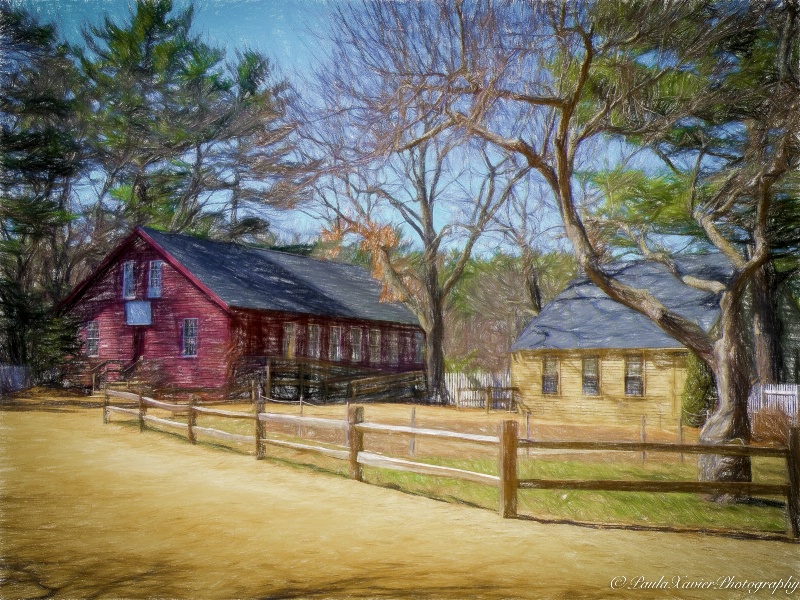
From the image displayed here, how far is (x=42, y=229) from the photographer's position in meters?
18.8

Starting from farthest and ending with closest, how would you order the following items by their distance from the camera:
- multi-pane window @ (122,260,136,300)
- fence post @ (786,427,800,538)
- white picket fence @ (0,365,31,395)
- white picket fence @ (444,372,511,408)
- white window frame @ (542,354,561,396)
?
white picket fence @ (444,372,511,408) → multi-pane window @ (122,260,136,300) → white window frame @ (542,354,561,396) → white picket fence @ (0,365,31,395) → fence post @ (786,427,800,538)

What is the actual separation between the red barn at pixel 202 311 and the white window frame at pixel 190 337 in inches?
1.4

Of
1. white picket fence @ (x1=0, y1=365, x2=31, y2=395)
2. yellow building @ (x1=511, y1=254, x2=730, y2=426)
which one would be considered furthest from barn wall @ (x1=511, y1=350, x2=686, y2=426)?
white picket fence @ (x1=0, y1=365, x2=31, y2=395)

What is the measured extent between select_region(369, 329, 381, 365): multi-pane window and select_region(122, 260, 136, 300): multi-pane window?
10310 mm

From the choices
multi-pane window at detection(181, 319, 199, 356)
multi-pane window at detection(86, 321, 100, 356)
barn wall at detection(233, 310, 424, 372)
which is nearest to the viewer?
barn wall at detection(233, 310, 424, 372)

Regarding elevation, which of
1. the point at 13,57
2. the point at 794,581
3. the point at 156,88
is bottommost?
the point at 794,581

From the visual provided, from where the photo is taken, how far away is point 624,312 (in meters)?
23.1

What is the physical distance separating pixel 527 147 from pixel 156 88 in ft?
52.8

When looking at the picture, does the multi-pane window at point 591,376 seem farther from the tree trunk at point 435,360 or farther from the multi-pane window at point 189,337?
the multi-pane window at point 189,337

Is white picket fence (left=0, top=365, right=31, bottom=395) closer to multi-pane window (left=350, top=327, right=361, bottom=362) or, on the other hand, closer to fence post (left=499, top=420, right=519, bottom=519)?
multi-pane window (left=350, top=327, right=361, bottom=362)

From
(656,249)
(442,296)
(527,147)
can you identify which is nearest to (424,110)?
(527,147)

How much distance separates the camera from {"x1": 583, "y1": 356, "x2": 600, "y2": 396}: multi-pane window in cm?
2240

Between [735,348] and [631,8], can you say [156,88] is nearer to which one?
[631,8]

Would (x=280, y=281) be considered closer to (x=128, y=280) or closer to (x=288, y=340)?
(x=288, y=340)
